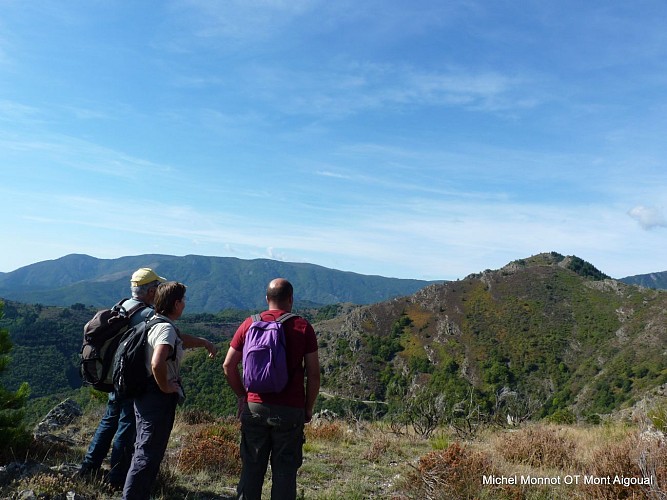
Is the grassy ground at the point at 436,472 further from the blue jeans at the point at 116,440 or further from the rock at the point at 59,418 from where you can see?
the rock at the point at 59,418

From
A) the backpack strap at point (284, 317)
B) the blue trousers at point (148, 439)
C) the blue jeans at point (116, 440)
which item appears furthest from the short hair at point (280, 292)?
the blue jeans at point (116, 440)

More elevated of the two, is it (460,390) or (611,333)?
(611,333)

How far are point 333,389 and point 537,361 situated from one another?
28667 mm

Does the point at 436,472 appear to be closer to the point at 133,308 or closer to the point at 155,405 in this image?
the point at 155,405

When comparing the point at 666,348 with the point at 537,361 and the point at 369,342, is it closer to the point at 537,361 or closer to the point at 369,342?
the point at 537,361

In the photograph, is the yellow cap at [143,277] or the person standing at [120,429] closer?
the person standing at [120,429]

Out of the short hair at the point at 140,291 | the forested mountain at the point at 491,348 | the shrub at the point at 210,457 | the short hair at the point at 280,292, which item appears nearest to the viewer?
the short hair at the point at 280,292

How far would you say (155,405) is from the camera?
11.4 feet

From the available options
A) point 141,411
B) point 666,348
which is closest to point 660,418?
point 141,411

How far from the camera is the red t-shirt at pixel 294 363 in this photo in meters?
3.40

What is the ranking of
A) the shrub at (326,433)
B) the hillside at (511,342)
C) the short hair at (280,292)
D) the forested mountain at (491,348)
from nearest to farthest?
the short hair at (280,292)
the shrub at (326,433)
the forested mountain at (491,348)
the hillside at (511,342)

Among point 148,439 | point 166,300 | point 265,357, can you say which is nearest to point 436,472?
point 265,357

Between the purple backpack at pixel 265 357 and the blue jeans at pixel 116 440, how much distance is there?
1.24m

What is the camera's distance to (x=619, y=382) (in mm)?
48656
